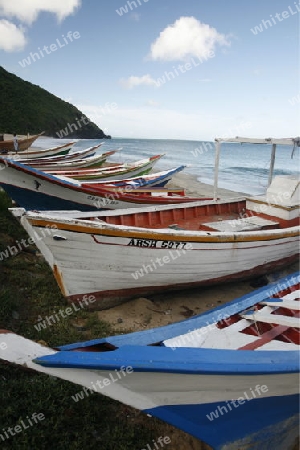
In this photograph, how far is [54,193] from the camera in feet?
26.9

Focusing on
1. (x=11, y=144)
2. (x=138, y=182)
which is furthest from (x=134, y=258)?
(x=11, y=144)

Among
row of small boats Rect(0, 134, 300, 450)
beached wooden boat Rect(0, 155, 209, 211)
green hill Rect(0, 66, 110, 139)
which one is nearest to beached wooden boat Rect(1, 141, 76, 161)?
beached wooden boat Rect(0, 155, 209, 211)

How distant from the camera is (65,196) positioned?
830cm

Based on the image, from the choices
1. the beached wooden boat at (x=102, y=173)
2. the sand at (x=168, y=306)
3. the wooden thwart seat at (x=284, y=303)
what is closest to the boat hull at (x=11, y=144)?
the beached wooden boat at (x=102, y=173)

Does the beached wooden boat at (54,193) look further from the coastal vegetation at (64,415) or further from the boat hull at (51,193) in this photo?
the coastal vegetation at (64,415)

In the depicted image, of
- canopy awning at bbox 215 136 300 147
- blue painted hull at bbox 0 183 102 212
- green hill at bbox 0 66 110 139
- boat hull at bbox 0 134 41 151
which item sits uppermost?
green hill at bbox 0 66 110 139

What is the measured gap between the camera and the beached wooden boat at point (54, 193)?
7.77m

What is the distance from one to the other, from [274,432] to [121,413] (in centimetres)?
166

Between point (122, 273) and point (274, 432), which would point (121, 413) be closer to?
point (274, 432)

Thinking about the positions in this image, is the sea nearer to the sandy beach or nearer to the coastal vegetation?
the sandy beach

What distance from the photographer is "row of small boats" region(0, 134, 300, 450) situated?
2.47 metres

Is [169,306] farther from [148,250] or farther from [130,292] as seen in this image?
[148,250]

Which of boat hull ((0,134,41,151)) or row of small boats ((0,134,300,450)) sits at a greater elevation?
boat hull ((0,134,41,151))

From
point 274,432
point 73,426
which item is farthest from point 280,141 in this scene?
point 73,426
